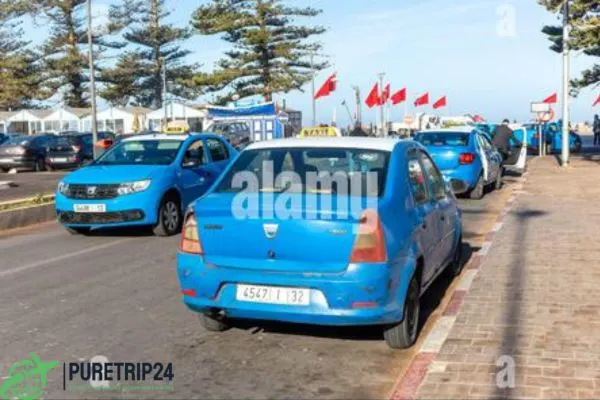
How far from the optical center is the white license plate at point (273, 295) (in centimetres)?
509

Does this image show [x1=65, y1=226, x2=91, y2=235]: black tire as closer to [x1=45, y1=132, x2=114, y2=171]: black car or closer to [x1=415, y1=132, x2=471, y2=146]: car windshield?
[x1=415, y1=132, x2=471, y2=146]: car windshield

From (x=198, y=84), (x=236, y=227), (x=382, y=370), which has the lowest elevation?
(x=382, y=370)

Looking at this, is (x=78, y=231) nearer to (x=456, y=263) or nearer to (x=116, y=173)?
(x=116, y=173)

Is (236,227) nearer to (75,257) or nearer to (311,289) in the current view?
(311,289)

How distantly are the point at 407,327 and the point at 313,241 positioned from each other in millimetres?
1065

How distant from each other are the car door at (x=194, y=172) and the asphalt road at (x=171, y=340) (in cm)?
292

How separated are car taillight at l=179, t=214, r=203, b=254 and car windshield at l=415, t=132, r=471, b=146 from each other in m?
11.3

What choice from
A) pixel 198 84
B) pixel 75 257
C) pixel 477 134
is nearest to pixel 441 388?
pixel 75 257

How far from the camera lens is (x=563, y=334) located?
18.5 feet

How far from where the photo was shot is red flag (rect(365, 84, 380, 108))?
1515 inches

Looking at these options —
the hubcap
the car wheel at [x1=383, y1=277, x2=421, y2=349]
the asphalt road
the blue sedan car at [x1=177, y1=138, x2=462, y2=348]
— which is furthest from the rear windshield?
the hubcap

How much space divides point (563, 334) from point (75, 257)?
6227 mm

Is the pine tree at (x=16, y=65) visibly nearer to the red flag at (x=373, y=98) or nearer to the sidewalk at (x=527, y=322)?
the red flag at (x=373, y=98)

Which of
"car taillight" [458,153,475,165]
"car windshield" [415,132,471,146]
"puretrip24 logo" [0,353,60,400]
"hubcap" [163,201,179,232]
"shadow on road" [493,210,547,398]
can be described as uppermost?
"car windshield" [415,132,471,146]
